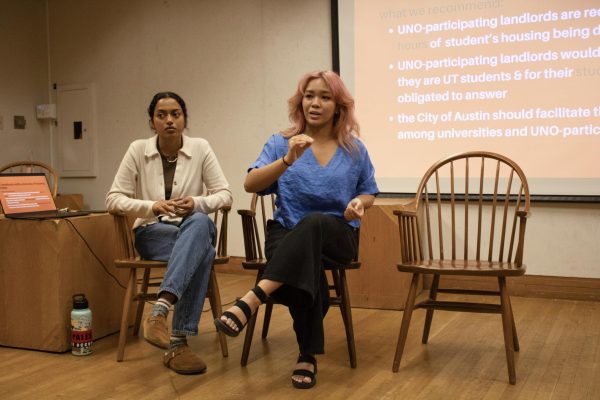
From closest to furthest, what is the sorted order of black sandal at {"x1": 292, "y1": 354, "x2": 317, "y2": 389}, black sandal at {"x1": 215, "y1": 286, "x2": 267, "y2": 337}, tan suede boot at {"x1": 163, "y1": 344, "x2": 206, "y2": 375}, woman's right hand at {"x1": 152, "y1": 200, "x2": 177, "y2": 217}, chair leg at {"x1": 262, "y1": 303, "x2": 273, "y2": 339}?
black sandal at {"x1": 215, "y1": 286, "x2": 267, "y2": 337} → black sandal at {"x1": 292, "y1": 354, "x2": 317, "y2": 389} → tan suede boot at {"x1": 163, "y1": 344, "x2": 206, "y2": 375} → woman's right hand at {"x1": 152, "y1": 200, "x2": 177, "y2": 217} → chair leg at {"x1": 262, "y1": 303, "x2": 273, "y2": 339}

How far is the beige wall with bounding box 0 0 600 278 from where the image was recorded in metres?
3.67

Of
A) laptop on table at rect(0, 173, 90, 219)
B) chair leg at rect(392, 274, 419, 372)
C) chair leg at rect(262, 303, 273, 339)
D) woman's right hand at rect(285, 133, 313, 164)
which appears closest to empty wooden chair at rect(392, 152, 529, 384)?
chair leg at rect(392, 274, 419, 372)

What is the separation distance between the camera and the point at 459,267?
2.25 metres

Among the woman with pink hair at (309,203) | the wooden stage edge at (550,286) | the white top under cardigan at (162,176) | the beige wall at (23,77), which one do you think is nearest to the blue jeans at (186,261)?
the white top under cardigan at (162,176)

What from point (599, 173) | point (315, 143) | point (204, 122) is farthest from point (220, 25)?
point (599, 173)

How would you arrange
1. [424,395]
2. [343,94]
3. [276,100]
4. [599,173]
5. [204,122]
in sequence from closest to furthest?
[424,395], [343,94], [599,173], [276,100], [204,122]

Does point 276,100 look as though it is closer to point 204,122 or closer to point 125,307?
point 204,122

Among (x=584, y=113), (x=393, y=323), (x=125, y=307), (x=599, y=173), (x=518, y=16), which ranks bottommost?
(x=393, y=323)

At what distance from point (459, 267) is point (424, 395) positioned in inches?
18.9

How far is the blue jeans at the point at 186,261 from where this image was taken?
A: 2.31 meters

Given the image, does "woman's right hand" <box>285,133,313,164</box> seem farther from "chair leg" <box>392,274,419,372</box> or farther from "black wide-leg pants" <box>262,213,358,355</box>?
"chair leg" <box>392,274,419,372</box>

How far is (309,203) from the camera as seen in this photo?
2359 millimetres

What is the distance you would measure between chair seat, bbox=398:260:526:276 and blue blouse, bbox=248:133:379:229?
11.8 inches

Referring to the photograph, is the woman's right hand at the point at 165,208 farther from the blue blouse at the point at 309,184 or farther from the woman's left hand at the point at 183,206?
the blue blouse at the point at 309,184
